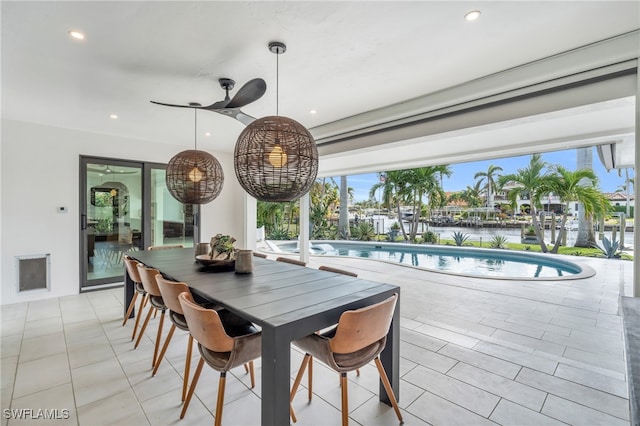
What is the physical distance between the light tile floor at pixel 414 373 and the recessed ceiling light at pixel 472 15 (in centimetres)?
269

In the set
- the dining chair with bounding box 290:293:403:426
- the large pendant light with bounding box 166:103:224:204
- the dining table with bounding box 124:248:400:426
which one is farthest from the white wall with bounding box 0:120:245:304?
the dining chair with bounding box 290:293:403:426

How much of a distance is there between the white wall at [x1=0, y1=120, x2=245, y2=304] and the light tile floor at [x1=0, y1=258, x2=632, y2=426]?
2.14 ft

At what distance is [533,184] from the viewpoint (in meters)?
9.08

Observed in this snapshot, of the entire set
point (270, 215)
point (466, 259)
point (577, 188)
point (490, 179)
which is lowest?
point (466, 259)

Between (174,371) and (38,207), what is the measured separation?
390 centimetres

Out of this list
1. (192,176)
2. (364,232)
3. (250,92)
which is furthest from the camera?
(364,232)

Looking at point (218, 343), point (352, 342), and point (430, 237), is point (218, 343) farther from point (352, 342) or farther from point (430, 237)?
point (430, 237)

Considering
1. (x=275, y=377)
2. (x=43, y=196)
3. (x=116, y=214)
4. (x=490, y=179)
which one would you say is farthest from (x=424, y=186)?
(x=275, y=377)

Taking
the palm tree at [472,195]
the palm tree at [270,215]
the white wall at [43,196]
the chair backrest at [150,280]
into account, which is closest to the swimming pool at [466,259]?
the palm tree at [270,215]

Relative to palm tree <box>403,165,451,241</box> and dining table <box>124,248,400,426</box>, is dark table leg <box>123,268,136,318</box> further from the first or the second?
palm tree <box>403,165,451,241</box>

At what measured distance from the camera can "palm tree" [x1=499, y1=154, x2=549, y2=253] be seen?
29.4 ft

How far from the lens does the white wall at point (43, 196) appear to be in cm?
427

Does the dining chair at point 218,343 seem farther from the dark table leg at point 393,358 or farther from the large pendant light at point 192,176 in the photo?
the large pendant light at point 192,176

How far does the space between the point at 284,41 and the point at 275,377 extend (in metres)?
2.32
